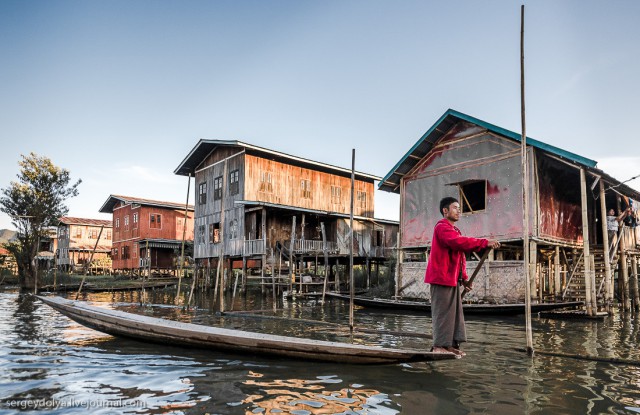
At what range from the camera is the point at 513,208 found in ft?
47.1

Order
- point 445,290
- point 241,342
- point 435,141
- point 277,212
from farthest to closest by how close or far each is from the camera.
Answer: point 277,212 < point 435,141 < point 241,342 < point 445,290

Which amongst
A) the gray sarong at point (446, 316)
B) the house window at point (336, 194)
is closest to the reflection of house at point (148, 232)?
the house window at point (336, 194)

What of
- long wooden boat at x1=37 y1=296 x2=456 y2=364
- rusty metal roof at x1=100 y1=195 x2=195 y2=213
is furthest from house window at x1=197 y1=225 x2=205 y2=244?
long wooden boat at x1=37 y1=296 x2=456 y2=364

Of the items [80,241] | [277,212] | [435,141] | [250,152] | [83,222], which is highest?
[250,152]

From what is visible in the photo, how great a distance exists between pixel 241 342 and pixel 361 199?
22.9m

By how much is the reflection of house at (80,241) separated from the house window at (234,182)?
856 inches

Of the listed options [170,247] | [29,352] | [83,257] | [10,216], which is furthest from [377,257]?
[83,257]

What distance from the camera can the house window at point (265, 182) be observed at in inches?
954

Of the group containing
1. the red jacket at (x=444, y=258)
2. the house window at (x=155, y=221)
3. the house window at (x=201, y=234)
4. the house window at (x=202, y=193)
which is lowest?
the red jacket at (x=444, y=258)

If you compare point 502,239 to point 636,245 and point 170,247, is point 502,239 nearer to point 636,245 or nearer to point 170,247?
point 636,245

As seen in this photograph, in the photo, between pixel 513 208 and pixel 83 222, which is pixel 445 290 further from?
pixel 83 222

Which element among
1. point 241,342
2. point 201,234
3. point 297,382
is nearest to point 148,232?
point 201,234

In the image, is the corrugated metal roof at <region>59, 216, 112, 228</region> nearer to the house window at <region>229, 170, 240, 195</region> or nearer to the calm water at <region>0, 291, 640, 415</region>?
the house window at <region>229, 170, 240, 195</region>

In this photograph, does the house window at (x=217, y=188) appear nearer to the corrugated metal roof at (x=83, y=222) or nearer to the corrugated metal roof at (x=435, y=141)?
the corrugated metal roof at (x=435, y=141)
